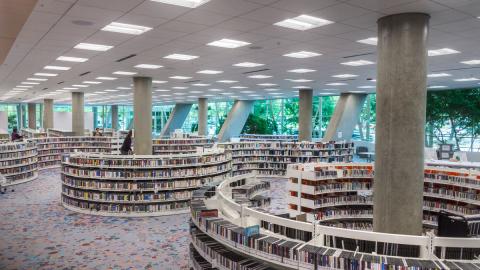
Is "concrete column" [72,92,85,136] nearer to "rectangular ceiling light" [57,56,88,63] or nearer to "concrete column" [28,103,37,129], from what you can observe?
"rectangular ceiling light" [57,56,88,63]

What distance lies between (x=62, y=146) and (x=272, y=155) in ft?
36.4

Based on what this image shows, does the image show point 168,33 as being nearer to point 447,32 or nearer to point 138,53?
point 138,53

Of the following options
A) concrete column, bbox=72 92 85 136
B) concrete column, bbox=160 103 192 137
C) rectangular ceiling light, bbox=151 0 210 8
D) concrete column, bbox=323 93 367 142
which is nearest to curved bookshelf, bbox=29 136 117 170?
concrete column, bbox=72 92 85 136

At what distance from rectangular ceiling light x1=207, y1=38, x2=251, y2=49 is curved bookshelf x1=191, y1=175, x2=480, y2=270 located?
12.5 ft

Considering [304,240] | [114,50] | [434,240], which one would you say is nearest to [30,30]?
[114,50]

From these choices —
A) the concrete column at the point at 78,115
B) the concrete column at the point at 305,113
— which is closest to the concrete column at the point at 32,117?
the concrete column at the point at 78,115

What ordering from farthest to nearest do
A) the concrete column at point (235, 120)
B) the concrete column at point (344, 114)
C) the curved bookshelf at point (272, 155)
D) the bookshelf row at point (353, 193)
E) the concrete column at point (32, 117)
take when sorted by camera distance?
the concrete column at point (32, 117) → the concrete column at point (235, 120) → the concrete column at point (344, 114) → the curved bookshelf at point (272, 155) → the bookshelf row at point (353, 193)

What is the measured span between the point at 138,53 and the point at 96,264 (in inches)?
187

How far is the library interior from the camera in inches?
167

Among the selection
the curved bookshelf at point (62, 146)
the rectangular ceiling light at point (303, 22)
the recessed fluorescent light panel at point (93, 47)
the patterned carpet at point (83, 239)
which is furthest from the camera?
the curved bookshelf at point (62, 146)

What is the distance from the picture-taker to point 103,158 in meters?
9.99

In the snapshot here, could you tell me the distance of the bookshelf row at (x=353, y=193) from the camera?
841 centimetres

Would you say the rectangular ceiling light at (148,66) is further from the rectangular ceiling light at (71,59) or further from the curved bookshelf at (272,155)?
the curved bookshelf at (272,155)

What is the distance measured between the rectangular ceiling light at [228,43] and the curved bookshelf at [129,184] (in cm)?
373
